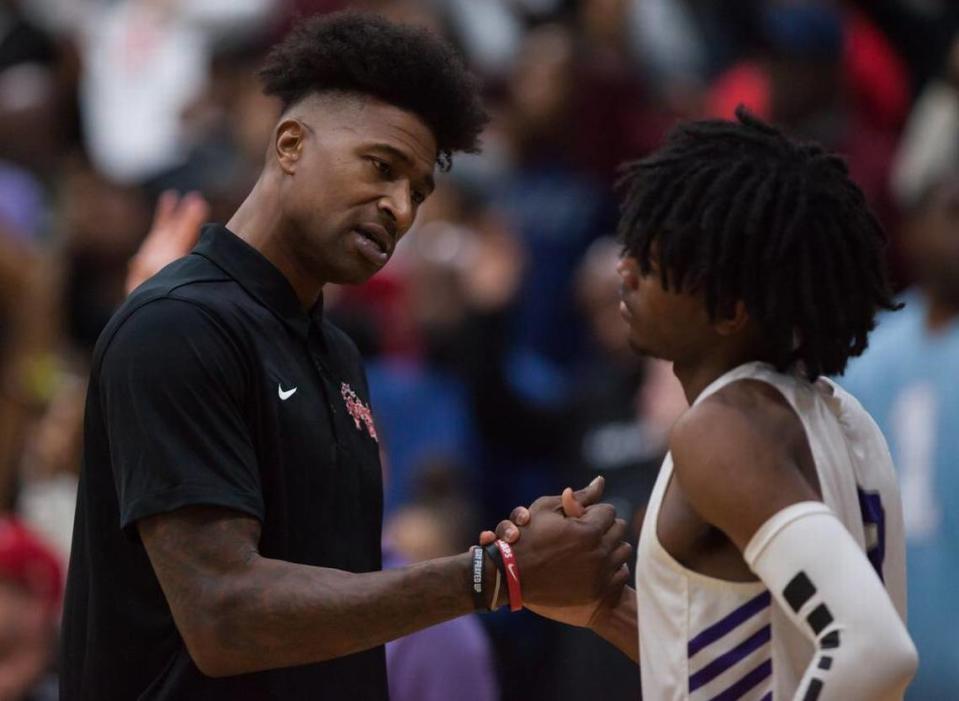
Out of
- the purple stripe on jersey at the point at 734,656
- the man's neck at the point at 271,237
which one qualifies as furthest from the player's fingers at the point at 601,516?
the man's neck at the point at 271,237

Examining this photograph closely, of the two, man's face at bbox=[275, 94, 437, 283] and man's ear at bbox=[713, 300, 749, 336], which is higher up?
man's face at bbox=[275, 94, 437, 283]

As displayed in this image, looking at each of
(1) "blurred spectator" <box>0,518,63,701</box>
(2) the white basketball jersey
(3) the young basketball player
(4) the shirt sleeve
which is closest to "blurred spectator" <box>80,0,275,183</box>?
(1) "blurred spectator" <box>0,518,63,701</box>

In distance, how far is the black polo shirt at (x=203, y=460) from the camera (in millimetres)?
3379

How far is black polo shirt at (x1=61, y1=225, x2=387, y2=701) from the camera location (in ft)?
11.1

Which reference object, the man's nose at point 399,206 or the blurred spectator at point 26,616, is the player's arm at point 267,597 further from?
the blurred spectator at point 26,616

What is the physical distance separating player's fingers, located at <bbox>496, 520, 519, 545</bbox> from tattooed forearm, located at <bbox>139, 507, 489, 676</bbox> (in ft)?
0.71

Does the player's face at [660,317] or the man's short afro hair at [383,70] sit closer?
the player's face at [660,317]

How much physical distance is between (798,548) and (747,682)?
12.5 inches

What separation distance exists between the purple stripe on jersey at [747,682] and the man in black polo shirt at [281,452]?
48cm

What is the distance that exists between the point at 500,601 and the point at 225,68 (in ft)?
21.8

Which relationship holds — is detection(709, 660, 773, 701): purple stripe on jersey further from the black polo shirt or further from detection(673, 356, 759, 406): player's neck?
the black polo shirt

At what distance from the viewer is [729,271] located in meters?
3.23

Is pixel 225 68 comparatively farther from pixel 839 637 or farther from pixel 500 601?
pixel 839 637

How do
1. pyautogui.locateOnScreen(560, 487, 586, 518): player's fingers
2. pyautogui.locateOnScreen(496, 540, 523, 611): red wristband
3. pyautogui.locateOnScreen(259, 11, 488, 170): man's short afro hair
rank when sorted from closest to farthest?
pyautogui.locateOnScreen(496, 540, 523, 611): red wristband, pyautogui.locateOnScreen(560, 487, 586, 518): player's fingers, pyautogui.locateOnScreen(259, 11, 488, 170): man's short afro hair
